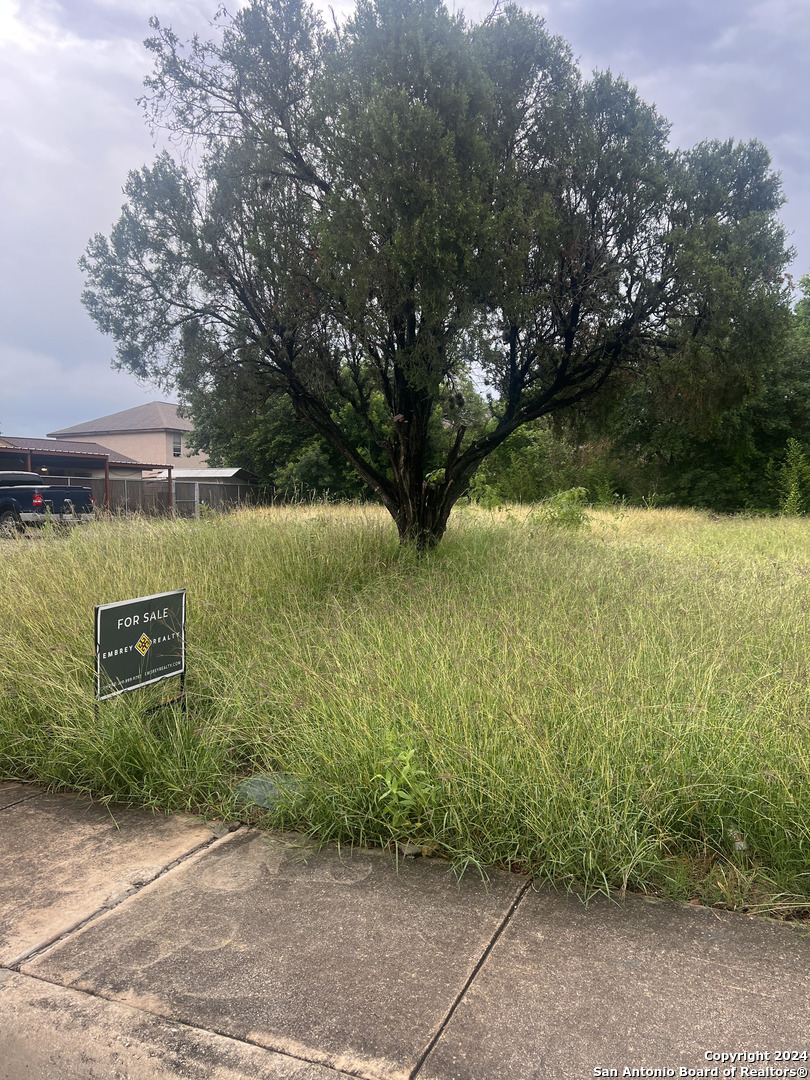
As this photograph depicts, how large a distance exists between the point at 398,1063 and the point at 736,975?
1.10 m

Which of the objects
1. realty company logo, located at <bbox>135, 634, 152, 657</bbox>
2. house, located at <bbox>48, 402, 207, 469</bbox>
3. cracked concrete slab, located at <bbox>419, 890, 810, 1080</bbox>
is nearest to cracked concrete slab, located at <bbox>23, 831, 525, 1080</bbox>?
cracked concrete slab, located at <bbox>419, 890, 810, 1080</bbox>

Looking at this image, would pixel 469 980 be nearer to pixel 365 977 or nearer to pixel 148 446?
pixel 365 977

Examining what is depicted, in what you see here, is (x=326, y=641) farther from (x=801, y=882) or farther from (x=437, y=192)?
(x=437, y=192)

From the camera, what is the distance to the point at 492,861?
291 centimetres

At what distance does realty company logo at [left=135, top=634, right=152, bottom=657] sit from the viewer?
424 cm

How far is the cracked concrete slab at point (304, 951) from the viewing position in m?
2.02

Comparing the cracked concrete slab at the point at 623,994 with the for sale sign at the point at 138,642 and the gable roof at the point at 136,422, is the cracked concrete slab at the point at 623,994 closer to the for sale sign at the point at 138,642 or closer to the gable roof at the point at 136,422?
the for sale sign at the point at 138,642

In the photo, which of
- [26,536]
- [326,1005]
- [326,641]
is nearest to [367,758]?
[326,1005]

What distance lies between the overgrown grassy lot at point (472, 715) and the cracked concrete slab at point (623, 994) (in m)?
0.21

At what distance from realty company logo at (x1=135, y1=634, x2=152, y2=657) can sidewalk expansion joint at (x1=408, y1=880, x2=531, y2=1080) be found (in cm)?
260

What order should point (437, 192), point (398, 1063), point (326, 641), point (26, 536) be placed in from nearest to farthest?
point (398, 1063) < point (326, 641) < point (437, 192) < point (26, 536)

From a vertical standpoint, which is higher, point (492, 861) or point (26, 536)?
point (26, 536)

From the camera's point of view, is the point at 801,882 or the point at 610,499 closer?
the point at 801,882

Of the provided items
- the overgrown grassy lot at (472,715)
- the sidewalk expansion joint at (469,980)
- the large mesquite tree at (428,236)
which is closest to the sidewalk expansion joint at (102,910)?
the overgrown grassy lot at (472,715)
